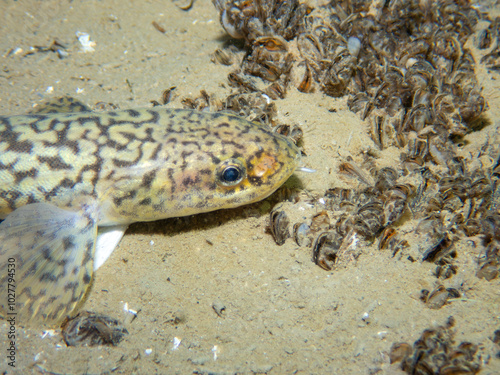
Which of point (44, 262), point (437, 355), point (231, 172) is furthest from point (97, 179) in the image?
point (437, 355)

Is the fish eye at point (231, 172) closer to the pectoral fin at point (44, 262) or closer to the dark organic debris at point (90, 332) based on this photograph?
the pectoral fin at point (44, 262)

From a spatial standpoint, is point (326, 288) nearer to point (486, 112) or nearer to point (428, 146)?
point (428, 146)

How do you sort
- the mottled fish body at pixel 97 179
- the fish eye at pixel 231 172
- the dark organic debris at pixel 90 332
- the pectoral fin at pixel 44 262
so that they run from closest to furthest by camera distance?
the dark organic debris at pixel 90 332, the pectoral fin at pixel 44 262, the mottled fish body at pixel 97 179, the fish eye at pixel 231 172

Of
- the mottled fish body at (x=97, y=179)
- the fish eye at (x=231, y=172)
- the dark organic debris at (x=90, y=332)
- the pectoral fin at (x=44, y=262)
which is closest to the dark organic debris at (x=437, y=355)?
the mottled fish body at (x=97, y=179)

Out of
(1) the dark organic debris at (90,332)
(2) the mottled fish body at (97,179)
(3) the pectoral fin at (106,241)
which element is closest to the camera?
(1) the dark organic debris at (90,332)

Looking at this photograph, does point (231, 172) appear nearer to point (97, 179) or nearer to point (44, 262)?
point (97, 179)

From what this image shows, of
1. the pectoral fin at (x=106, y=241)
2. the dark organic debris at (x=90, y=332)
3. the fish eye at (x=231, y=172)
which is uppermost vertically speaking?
the fish eye at (x=231, y=172)

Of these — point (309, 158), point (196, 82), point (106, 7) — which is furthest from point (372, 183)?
point (106, 7)
